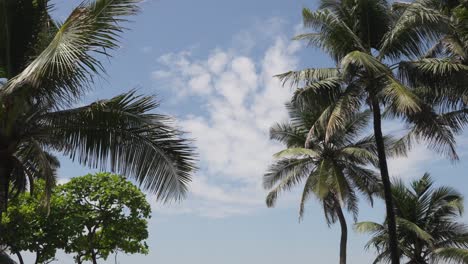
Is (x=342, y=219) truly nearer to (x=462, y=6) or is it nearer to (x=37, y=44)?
(x=462, y=6)

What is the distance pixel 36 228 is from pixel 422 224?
17.8 metres

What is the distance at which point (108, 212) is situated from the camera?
25.1 metres

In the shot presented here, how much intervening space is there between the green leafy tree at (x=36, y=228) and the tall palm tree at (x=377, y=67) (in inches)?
467

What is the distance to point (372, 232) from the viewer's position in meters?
25.8

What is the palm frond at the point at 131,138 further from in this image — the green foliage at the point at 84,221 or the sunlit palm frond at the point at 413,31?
the green foliage at the point at 84,221

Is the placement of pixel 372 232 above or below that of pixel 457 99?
below

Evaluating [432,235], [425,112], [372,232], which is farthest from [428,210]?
[425,112]

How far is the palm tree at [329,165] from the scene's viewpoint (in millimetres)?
24569

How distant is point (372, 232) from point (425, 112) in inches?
462

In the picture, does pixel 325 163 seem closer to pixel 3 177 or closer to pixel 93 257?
pixel 93 257

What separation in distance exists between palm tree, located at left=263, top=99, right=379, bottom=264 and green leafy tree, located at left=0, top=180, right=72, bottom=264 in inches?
383

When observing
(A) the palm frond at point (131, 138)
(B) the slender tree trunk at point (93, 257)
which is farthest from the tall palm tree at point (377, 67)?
(B) the slender tree trunk at point (93, 257)

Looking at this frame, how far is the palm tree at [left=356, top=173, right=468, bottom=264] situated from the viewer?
2544cm

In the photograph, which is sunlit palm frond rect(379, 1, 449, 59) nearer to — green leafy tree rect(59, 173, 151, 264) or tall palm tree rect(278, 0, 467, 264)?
tall palm tree rect(278, 0, 467, 264)
